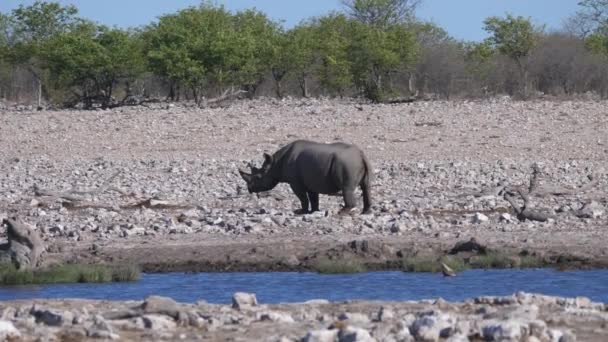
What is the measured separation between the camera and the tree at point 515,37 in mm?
50219

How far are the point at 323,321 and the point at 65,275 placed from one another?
6.15 m

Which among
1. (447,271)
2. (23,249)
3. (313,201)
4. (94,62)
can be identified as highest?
(94,62)

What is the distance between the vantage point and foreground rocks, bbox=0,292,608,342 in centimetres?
895

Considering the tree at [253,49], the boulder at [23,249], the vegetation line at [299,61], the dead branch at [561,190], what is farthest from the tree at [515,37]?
the boulder at [23,249]

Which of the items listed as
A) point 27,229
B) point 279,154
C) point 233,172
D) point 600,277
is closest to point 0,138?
point 233,172

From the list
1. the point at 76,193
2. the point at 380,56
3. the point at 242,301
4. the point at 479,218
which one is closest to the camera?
the point at 242,301

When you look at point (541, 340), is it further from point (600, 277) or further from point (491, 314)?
point (600, 277)

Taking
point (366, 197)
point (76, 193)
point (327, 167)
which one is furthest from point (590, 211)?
point (76, 193)

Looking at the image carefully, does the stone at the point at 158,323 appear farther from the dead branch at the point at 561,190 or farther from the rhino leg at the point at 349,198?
the dead branch at the point at 561,190

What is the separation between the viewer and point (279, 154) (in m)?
21.0

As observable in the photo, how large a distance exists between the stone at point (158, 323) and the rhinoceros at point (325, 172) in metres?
9.86

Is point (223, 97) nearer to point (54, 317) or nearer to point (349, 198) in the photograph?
point (349, 198)

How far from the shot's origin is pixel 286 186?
2395 centimetres

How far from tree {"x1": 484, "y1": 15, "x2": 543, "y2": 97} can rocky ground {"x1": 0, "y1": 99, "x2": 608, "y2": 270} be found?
1488cm
